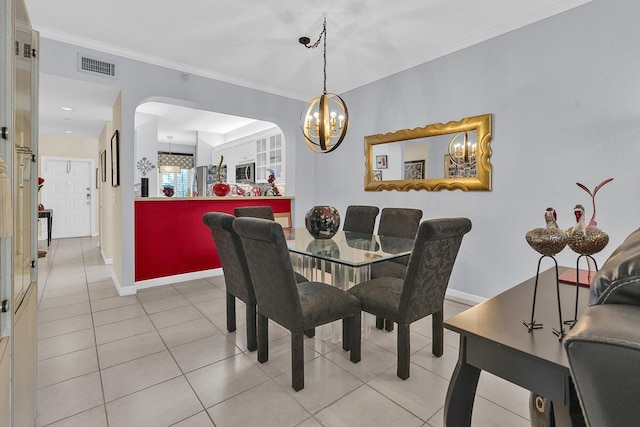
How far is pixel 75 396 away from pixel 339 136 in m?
2.59

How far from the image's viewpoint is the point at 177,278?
4.03 m

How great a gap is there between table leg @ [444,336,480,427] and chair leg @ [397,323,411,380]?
0.71 metres

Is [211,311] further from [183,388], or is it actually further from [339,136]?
[339,136]

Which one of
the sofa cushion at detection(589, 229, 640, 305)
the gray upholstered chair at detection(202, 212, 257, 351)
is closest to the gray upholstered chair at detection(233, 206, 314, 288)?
the gray upholstered chair at detection(202, 212, 257, 351)

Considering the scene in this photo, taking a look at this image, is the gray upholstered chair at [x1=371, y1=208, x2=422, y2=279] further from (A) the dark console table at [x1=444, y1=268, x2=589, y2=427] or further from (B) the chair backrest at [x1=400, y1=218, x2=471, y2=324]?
(A) the dark console table at [x1=444, y1=268, x2=589, y2=427]

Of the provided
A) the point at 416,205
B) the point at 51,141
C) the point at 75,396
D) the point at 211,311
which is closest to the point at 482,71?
the point at 416,205

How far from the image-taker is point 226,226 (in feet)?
7.02

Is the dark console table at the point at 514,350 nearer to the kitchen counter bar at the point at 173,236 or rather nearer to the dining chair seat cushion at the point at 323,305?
the dining chair seat cushion at the point at 323,305

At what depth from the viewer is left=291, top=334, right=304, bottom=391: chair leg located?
1799 mm

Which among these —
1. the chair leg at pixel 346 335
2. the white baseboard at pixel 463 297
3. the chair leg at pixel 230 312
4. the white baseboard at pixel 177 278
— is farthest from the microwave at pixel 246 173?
the chair leg at pixel 346 335

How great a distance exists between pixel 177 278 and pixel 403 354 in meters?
3.12

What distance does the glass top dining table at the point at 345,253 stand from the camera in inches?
83.8

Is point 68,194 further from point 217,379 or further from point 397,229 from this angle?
point 397,229

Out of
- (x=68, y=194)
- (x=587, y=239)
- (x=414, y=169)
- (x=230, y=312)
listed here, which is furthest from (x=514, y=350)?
(x=68, y=194)
